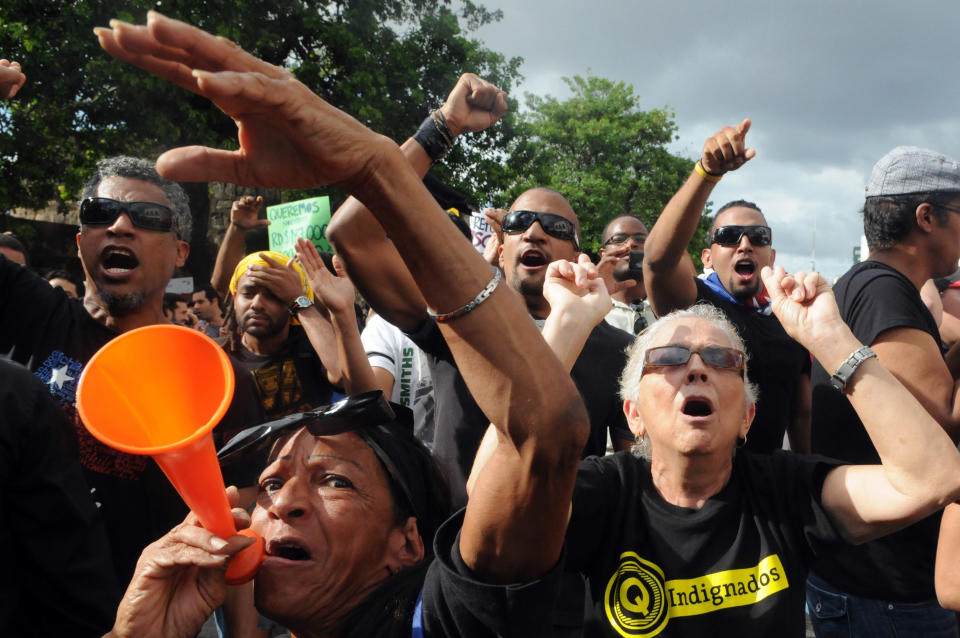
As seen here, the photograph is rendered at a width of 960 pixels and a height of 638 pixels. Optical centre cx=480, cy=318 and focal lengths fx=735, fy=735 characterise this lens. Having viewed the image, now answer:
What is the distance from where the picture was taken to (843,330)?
7.14 feet

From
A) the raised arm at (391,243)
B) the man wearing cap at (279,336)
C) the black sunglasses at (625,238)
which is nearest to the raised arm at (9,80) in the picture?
the raised arm at (391,243)

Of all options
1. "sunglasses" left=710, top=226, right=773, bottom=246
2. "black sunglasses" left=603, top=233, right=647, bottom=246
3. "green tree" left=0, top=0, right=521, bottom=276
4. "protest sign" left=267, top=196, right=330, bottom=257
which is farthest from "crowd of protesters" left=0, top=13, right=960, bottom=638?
"green tree" left=0, top=0, right=521, bottom=276

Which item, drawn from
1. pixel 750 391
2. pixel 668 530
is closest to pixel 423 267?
pixel 668 530

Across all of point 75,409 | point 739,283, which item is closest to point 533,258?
point 739,283

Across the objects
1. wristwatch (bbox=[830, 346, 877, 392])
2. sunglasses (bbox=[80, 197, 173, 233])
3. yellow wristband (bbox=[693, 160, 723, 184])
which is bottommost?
wristwatch (bbox=[830, 346, 877, 392])

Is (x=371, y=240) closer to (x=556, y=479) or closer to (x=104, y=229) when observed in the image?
(x=104, y=229)

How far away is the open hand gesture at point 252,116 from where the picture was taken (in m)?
1.00

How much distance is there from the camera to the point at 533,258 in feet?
11.2

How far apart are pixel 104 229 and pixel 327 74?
1378 cm

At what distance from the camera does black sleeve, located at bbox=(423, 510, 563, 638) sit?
52.8 inches

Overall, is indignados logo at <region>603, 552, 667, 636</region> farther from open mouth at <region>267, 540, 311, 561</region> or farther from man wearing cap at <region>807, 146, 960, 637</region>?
open mouth at <region>267, 540, 311, 561</region>

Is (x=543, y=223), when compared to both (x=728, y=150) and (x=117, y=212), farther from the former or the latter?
(x=117, y=212)

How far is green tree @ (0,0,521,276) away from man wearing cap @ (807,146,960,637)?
36.1 feet

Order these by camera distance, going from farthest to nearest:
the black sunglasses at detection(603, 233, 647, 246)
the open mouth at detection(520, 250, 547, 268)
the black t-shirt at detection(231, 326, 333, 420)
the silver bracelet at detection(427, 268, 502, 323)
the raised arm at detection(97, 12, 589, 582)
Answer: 1. the black sunglasses at detection(603, 233, 647, 246)
2. the black t-shirt at detection(231, 326, 333, 420)
3. the open mouth at detection(520, 250, 547, 268)
4. the silver bracelet at detection(427, 268, 502, 323)
5. the raised arm at detection(97, 12, 589, 582)
